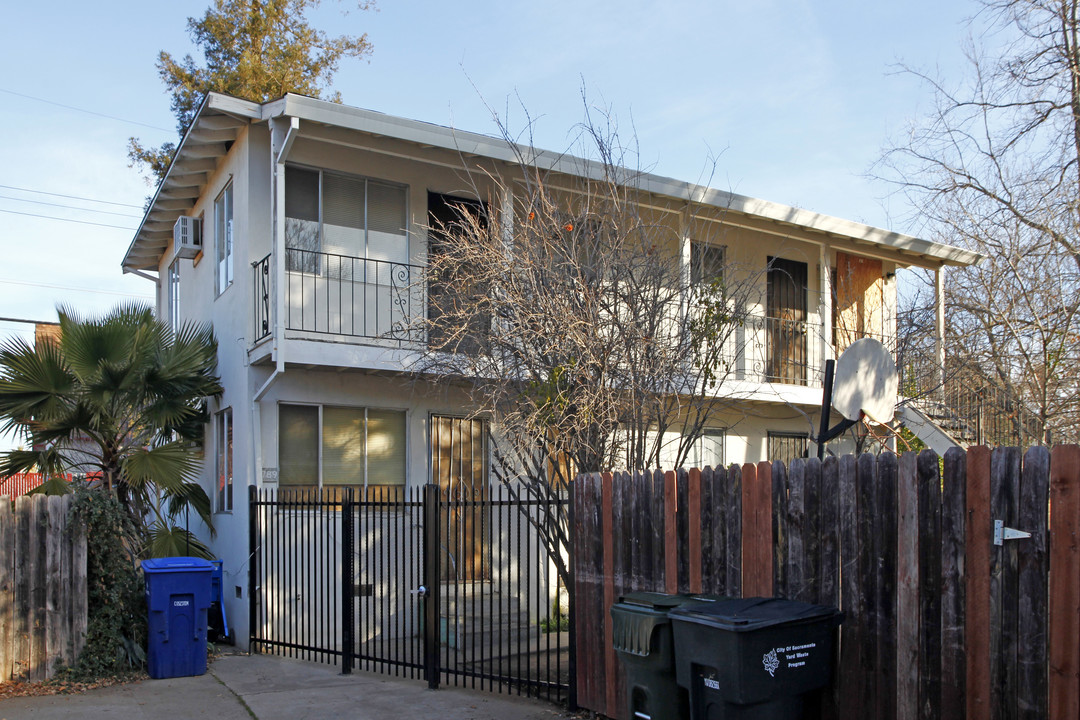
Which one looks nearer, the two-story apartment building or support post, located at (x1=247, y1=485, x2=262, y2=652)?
support post, located at (x1=247, y1=485, x2=262, y2=652)

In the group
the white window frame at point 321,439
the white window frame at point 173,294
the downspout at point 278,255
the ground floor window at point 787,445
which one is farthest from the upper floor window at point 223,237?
the ground floor window at point 787,445

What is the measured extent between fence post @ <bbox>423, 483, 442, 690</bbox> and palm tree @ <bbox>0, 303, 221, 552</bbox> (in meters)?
3.96

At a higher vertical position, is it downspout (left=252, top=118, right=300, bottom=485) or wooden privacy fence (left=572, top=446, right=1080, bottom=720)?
downspout (left=252, top=118, right=300, bottom=485)

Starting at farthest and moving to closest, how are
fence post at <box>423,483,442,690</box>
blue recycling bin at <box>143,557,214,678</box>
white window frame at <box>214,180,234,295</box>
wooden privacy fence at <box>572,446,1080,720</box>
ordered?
white window frame at <box>214,180,234,295</box> → blue recycling bin at <box>143,557,214,678</box> → fence post at <box>423,483,442,690</box> → wooden privacy fence at <box>572,446,1080,720</box>

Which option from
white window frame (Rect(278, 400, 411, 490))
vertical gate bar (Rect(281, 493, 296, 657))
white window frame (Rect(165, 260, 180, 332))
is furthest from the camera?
white window frame (Rect(165, 260, 180, 332))

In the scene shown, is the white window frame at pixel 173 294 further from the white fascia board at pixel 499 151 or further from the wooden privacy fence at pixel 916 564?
the wooden privacy fence at pixel 916 564

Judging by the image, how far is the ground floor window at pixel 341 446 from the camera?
12047 mm

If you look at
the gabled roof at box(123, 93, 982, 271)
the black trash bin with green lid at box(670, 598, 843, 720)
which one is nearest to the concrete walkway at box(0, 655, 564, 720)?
the black trash bin with green lid at box(670, 598, 843, 720)

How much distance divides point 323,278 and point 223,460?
131 inches

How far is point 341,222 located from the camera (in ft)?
41.9

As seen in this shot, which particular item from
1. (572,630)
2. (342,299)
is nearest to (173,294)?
(342,299)

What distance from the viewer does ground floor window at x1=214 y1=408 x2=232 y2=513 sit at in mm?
12930

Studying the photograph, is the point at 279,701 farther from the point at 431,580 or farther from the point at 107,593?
the point at 107,593

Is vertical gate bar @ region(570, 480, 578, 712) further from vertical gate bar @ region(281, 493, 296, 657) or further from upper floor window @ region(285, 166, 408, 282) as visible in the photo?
upper floor window @ region(285, 166, 408, 282)
